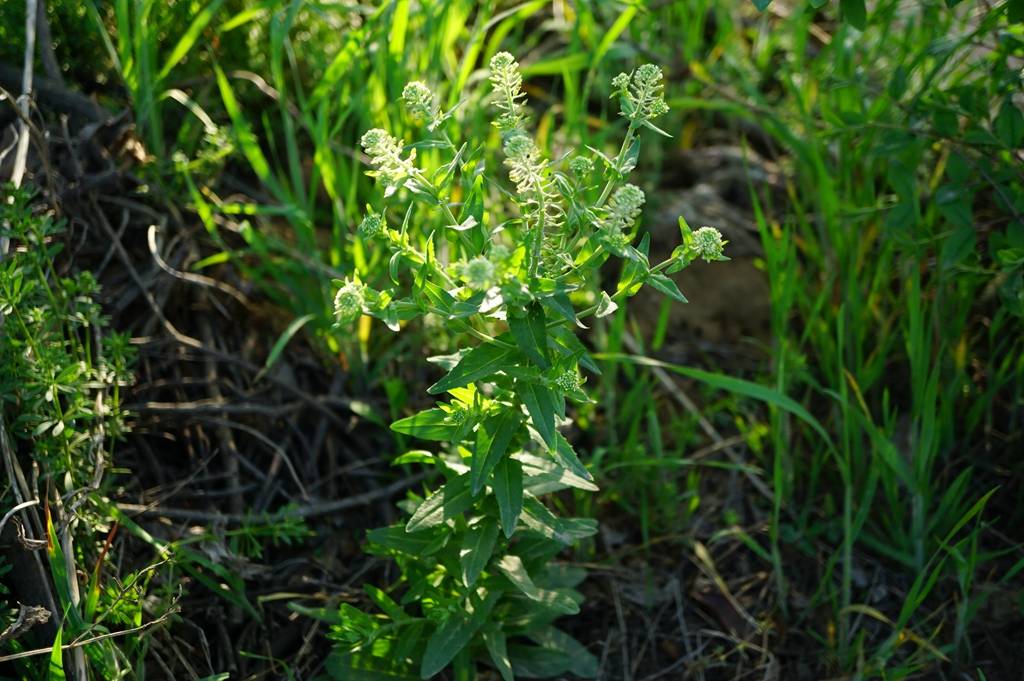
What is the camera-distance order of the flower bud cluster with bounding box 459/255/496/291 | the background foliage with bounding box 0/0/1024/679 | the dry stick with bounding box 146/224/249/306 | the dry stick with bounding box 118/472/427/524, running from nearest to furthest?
1. the flower bud cluster with bounding box 459/255/496/291
2. the dry stick with bounding box 118/472/427/524
3. the background foliage with bounding box 0/0/1024/679
4. the dry stick with bounding box 146/224/249/306

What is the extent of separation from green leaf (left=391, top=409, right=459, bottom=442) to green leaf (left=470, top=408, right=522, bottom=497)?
0.06 m

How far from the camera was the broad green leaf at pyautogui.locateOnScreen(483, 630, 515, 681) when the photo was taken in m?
1.82

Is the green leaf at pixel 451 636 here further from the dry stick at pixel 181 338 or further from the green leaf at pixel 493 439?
the dry stick at pixel 181 338

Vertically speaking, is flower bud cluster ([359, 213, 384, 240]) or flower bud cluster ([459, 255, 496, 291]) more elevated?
flower bud cluster ([459, 255, 496, 291])

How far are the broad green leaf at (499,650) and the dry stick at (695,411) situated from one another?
798mm

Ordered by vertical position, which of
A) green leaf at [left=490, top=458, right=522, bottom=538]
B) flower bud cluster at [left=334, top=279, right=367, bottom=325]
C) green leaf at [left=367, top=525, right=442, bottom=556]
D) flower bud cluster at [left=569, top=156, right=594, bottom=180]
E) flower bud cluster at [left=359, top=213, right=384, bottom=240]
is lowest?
green leaf at [left=367, top=525, right=442, bottom=556]

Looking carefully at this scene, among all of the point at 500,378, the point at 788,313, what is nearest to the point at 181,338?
the point at 500,378

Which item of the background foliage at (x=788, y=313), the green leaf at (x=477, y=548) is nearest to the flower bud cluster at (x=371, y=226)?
the green leaf at (x=477, y=548)

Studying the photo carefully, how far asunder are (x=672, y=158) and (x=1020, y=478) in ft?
4.92

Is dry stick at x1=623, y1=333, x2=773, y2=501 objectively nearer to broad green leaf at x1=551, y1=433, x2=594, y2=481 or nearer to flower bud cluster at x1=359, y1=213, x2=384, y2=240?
broad green leaf at x1=551, y1=433, x2=594, y2=481

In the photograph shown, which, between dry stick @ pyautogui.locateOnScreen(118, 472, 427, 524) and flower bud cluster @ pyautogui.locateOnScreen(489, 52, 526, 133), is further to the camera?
dry stick @ pyautogui.locateOnScreen(118, 472, 427, 524)

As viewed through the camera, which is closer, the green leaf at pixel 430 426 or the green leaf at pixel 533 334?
the green leaf at pixel 533 334

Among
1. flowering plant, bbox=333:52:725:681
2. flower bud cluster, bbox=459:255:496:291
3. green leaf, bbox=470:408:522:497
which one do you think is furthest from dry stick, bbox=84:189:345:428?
flower bud cluster, bbox=459:255:496:291

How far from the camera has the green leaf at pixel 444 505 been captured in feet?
5.82
